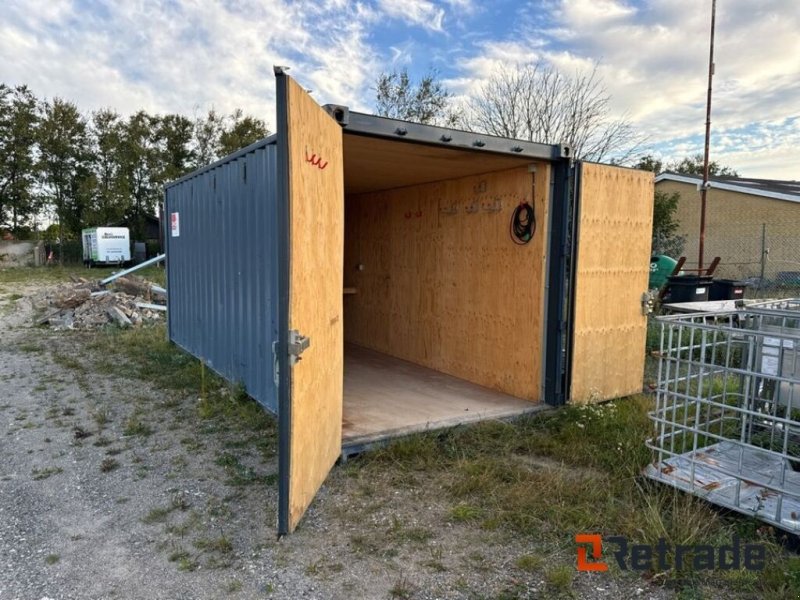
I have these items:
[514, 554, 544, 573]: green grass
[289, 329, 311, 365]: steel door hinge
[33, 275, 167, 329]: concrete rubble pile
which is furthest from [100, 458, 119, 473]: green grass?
[33, 275, 167, 329]: concrete rubble pile

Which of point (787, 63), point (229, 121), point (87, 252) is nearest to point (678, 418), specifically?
point (787, 63)

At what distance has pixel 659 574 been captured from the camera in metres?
2.38

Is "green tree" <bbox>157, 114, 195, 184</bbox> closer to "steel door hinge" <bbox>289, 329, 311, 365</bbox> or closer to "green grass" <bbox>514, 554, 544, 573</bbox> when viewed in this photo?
"steel door hinge" <bbox>289, 329, 311, 365</bbox>

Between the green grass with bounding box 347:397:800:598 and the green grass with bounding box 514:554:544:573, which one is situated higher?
the green grass with bounding box 347:397:800:598

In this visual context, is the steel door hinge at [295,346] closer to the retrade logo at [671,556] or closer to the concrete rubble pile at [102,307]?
the retrade logo at [671,556]

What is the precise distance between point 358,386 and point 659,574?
3576 mm

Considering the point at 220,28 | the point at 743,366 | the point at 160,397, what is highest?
the point at 220,28

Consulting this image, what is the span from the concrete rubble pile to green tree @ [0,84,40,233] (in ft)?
61.4

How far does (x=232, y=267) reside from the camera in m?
5.27

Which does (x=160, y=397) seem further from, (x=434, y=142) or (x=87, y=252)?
(x=87, y=252)

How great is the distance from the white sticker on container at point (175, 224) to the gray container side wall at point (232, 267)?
3.3 inches

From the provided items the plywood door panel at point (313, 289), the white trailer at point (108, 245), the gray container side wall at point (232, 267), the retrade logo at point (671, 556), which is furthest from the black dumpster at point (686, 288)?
the white trailer at point (108, 245)

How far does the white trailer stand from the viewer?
79.0ft

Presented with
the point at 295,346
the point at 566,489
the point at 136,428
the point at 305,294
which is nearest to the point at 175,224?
the point at 136,428
